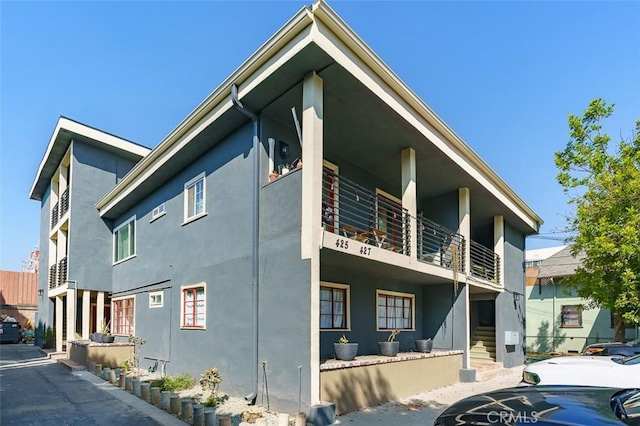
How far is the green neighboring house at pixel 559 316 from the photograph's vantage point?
67.6 feet

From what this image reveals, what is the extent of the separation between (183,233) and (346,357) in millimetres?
5837

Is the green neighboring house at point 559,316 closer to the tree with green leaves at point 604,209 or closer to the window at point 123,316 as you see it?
the tree with green leaves at point 604,209

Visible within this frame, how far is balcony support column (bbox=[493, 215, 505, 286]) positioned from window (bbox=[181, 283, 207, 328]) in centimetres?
1032

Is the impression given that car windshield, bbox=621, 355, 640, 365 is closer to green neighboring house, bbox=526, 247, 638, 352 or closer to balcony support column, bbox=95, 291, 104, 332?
green neighboring house, bbox=526, 247, 638, 352

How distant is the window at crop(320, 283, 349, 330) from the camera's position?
9484 mm

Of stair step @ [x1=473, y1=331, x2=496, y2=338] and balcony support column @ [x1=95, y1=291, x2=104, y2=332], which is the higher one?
balcony support column @ [x1=95, y1=291, x2=104, y2=332]

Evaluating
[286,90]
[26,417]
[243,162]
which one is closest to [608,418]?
[286,90]

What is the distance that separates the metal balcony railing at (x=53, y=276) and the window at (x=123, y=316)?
4.37 m

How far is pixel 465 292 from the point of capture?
12102 mm

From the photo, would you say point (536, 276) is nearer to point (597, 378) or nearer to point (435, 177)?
point (435, 177)

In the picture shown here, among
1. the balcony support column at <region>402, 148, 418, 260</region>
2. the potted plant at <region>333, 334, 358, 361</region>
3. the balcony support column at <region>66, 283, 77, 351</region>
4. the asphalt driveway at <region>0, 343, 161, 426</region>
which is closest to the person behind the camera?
the asphalt driveway at <region>0, 343, 161, 426</region>

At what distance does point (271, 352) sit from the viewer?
777 centimetres

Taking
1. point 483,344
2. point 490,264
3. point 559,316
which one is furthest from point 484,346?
point 559,316

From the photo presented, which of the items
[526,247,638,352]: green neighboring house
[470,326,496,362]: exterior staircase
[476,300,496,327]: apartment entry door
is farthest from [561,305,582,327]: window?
[470,326,496,362]: exterior staircase
